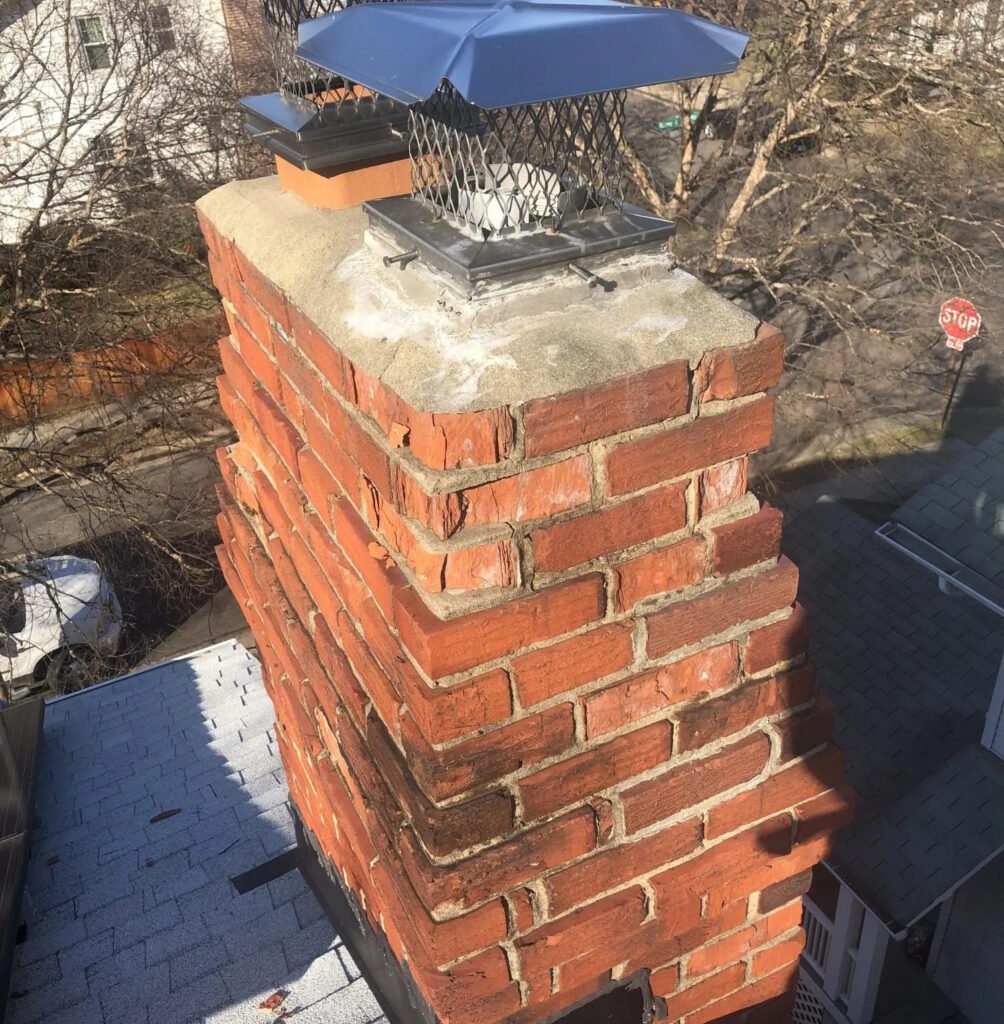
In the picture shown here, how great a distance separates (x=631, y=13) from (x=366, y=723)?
116 centimetres

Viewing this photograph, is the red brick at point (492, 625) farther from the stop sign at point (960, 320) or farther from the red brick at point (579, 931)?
the stop sign at point (960, 320)

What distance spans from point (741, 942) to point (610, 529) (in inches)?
39.7

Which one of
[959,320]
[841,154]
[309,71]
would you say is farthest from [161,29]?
[309,71]

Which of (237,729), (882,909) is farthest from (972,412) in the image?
(237,729)

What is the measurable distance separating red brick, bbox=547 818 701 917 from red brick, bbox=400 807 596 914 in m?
0.03

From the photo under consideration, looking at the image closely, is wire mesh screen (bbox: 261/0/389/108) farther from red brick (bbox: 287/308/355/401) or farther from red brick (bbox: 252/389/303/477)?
red brick (bbox: 252/389/303/477)

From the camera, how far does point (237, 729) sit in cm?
384

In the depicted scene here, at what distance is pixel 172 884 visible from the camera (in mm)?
2836

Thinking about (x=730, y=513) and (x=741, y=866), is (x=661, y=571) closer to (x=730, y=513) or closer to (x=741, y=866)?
(x=730, y=513)

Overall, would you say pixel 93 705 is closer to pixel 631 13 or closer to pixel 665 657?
pixel 665 657

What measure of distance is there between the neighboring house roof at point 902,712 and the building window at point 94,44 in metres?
11.6

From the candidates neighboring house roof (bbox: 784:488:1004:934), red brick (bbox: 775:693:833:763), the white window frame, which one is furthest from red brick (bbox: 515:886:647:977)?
the white window frame

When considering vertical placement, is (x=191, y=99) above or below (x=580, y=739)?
below

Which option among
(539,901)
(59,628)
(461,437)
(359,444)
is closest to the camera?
(461,437)
